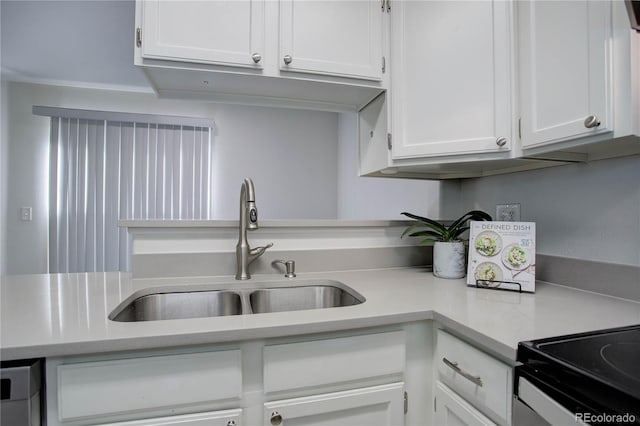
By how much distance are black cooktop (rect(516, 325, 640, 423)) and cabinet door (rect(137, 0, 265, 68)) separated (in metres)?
1.18

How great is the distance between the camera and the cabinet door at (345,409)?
79 centimetres

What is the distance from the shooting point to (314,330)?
788 mm

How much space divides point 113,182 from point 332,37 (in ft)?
9.30

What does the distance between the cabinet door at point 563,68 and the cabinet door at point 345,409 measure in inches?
32.8

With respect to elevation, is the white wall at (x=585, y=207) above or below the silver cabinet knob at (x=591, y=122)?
below

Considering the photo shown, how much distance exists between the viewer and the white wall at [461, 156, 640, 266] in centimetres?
97

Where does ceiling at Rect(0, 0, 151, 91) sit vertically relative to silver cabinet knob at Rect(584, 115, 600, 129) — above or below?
above

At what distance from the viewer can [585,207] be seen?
1093 mm

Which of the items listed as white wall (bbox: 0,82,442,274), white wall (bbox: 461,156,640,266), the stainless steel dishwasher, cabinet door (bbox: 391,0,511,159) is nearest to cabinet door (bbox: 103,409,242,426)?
the stainless steel dishwasher

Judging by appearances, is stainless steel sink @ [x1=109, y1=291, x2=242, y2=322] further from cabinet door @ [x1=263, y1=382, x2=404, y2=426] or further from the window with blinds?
the window with blinds

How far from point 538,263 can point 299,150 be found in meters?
2.79

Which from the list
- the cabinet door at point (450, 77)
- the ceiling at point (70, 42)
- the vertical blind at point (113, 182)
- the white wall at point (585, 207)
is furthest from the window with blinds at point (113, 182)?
the white wall at point (585, 207)

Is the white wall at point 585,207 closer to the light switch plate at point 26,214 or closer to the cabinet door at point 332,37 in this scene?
the cabinet door at point 332,37

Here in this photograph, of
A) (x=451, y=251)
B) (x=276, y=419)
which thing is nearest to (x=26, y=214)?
(x=276, y=419)
